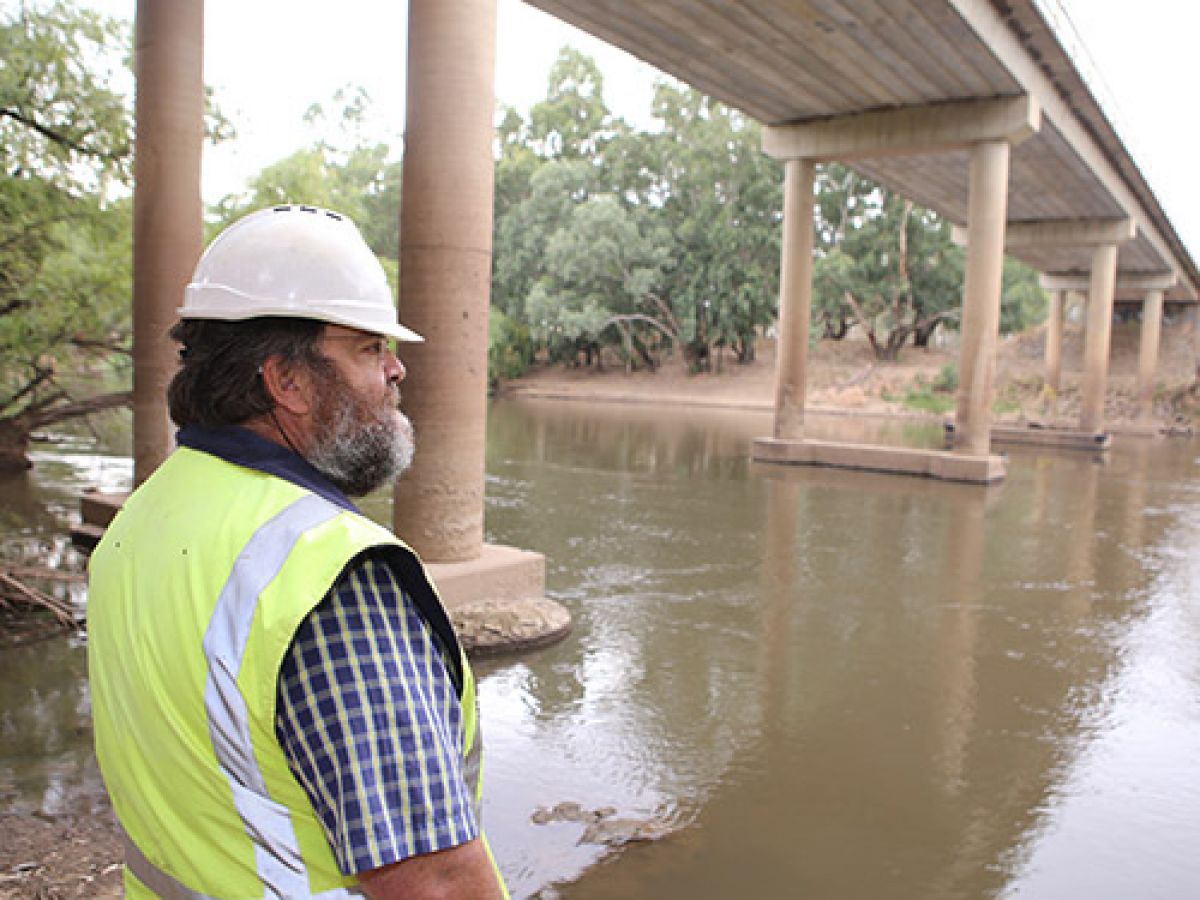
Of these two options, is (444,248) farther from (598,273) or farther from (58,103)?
(598,273)

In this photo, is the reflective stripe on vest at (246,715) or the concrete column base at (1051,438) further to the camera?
the concrete column base at (1051,438)

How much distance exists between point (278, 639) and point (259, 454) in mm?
345

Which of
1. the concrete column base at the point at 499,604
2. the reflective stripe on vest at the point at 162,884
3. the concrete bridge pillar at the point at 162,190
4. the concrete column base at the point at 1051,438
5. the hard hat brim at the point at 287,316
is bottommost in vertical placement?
the concrete column base at the point at 499,604

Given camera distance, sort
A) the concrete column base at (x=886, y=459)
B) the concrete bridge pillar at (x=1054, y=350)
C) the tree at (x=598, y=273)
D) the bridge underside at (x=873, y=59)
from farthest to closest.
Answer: the tree at (x=598, y=273), the concrete bridge pillar at (x=1054, y=350), the concrete column base at (x=886, y=459), the bridge underside at (x=873, y=59)

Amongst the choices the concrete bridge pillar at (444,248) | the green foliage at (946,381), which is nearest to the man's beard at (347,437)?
the concrete bridge pillar at (444,248)

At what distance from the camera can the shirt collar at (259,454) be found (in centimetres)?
146

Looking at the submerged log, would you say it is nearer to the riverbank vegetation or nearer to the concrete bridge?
the concrete bridge

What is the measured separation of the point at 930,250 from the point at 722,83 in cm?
3047

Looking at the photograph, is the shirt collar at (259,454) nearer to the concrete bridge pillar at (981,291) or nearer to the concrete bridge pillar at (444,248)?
the concrete bridge pillar at (444,248)

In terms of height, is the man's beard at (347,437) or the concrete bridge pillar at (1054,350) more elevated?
the concrete bridge pillar at (1054,350)

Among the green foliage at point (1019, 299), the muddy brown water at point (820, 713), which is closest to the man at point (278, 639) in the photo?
the muddy brown water at point (820, 713)

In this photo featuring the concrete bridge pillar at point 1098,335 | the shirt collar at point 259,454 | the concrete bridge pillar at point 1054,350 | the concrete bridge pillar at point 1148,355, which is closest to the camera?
the shirt collar at point 259,454

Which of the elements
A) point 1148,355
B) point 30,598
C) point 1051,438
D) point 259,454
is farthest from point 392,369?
point 1148,355

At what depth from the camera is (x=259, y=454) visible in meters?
1.48
